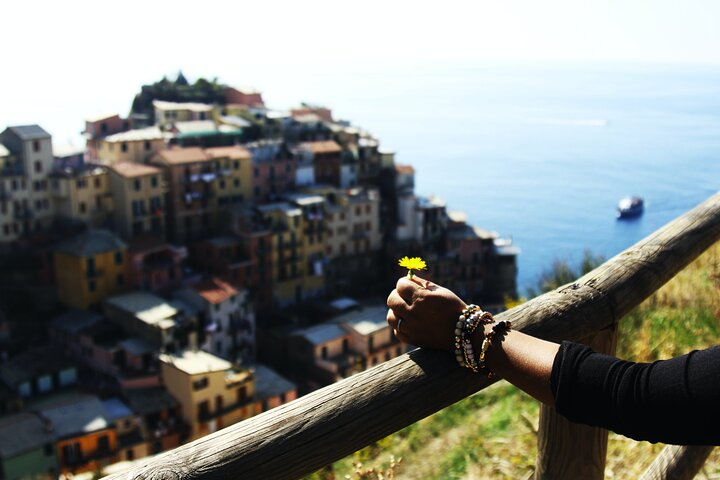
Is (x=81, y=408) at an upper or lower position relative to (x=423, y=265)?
lower

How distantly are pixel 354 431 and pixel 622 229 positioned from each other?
91.4 ft

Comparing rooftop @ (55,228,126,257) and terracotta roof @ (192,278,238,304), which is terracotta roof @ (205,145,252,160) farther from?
terracotta roof @ (192,278,238,304)

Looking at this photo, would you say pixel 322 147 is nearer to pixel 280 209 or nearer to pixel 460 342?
pixel 280 209

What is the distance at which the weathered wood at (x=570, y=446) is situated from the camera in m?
1.61

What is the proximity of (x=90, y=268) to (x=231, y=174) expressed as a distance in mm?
5203

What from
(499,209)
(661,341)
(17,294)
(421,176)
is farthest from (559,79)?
(661,341)

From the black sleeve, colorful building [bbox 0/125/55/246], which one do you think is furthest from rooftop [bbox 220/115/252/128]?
the black sleeve

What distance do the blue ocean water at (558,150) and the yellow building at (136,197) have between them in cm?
1037

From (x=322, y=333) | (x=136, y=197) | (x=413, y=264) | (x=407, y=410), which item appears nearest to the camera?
(x=407, y=410)

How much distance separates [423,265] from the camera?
1.28 m

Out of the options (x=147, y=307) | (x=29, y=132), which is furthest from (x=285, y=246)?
(x=29, y=132)

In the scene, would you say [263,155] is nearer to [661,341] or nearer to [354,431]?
[661,341]

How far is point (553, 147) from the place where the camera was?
153ft

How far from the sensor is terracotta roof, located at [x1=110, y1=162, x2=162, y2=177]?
20.6 m
